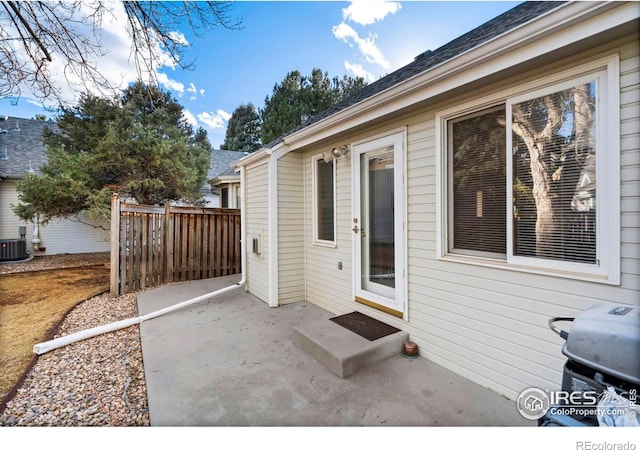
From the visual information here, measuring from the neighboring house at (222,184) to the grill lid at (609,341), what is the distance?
9.05 m

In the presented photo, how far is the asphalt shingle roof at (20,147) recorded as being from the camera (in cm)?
1029

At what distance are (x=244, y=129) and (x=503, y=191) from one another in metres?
26.0

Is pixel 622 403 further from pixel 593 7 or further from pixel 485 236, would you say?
pixel 593 7

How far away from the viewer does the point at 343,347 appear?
2.83 meters

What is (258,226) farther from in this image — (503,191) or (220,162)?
(220,162)

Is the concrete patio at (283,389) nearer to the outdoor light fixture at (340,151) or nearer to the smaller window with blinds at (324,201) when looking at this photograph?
the smaller window with blinds at (324,201)

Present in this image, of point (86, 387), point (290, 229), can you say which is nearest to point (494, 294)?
point (290, 229)

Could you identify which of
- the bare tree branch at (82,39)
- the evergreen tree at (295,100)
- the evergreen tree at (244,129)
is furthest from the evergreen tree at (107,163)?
the evergreen tree at (244,129)

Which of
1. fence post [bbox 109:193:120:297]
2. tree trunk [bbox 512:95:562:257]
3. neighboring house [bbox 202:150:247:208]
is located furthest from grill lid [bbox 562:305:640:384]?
neighboring house [bbox 202:150:247:208]

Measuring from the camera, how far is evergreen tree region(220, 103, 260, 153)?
25312 mm

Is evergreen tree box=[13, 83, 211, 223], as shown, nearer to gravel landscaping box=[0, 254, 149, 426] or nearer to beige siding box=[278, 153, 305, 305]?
beige siding box=[278, 153, 305, 305]

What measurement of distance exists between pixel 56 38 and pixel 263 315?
4.17 meters

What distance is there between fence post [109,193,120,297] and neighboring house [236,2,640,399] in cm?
422

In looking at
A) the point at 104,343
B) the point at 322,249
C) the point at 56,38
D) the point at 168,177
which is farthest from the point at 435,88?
the point at 168,177
